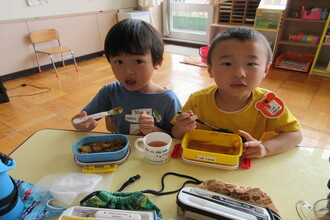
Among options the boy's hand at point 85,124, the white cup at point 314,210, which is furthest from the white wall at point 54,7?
the white cup at point 314,210

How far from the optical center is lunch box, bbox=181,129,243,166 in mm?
645

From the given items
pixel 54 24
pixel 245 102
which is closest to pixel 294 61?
pixel 245 102

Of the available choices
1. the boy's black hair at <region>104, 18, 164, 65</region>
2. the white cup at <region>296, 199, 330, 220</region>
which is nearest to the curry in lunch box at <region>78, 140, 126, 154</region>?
the boy's black hair at <region>104, 18, 164, 65</region>

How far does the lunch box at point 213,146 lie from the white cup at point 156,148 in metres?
0.05

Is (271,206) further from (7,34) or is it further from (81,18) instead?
(81,18)

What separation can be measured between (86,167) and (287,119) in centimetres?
66

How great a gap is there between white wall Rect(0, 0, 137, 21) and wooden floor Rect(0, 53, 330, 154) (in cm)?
78

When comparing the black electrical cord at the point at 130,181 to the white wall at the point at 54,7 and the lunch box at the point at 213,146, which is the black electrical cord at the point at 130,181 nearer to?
the lunch box at the point at 213,146

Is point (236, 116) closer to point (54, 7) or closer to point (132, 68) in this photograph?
point (132, 68)

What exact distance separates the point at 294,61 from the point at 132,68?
3.15 metres

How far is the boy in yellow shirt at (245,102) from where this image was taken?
27.4 inches

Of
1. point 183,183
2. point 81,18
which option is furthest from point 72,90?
point 183,183

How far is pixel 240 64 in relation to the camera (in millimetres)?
695

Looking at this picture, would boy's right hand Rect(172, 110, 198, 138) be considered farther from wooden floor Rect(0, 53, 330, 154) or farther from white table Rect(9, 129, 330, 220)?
wooden floor Rect(0, 53, 330, 154)
